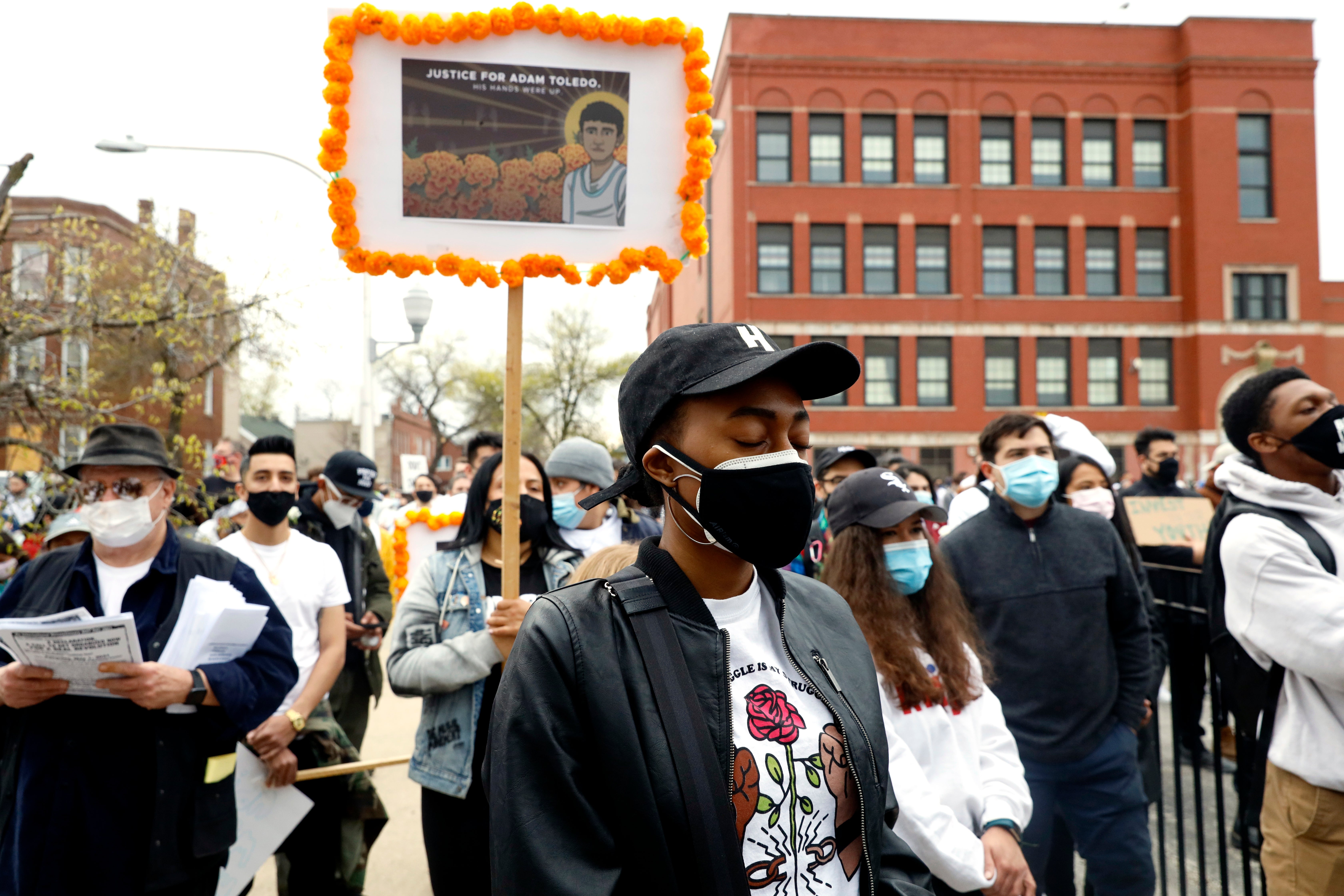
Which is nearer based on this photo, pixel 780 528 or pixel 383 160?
pixel 780 528

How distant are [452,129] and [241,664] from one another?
6.84 ft

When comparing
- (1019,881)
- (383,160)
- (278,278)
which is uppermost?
(278,278)

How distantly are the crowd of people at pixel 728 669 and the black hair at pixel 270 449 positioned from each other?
0.9 inches

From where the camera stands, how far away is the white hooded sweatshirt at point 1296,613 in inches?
112

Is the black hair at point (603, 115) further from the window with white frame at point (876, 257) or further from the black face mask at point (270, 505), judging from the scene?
the window with white frame at point (876, 257)

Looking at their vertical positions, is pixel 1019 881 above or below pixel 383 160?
below

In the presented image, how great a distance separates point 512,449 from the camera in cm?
278

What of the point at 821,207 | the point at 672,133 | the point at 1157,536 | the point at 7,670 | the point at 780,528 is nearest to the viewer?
the point at 780,528

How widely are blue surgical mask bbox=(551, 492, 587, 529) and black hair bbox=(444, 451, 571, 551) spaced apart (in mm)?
1079

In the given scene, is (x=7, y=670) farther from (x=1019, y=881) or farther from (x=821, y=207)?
(x=821, y=207)

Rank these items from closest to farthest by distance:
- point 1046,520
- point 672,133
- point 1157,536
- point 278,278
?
point 672,133, point 1046,520, point 1157,536, point 278,278

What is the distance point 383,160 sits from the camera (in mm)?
2900

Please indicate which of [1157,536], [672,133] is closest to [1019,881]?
[672,133]

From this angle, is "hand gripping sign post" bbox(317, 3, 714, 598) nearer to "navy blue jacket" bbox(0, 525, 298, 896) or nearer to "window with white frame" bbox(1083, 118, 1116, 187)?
"navy blue jacket" bbox(0, 525, 298, 896)
